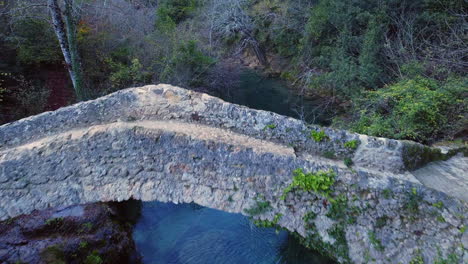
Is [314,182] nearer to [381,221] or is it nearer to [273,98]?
[381,221]

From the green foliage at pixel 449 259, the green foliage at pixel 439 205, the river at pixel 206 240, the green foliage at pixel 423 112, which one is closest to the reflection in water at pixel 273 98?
the green foliage at pixel 423 112

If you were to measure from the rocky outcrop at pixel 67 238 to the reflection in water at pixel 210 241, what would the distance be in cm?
67

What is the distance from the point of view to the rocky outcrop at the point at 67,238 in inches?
208

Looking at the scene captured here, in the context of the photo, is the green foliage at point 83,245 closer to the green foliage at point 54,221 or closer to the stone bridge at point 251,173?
the green foliage at point 54,221

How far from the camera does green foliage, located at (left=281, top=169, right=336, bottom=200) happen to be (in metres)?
A: 4.54

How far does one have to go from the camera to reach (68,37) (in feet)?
30.7

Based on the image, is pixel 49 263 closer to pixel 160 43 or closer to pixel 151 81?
pixel 151 81

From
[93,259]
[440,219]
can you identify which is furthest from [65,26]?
[440,219]

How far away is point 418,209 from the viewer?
4293mm

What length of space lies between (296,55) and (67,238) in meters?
13.9

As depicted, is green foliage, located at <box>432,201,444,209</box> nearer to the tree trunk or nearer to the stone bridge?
the stone bridge

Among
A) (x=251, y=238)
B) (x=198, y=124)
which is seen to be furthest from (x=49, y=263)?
(x=251, y=238)

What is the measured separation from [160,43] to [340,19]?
7778mm

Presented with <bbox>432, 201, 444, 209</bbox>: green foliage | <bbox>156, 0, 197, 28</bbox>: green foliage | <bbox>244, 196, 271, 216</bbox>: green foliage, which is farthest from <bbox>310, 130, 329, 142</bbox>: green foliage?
<bbox>156, 0, 197, 28</bbox>: green foliage
